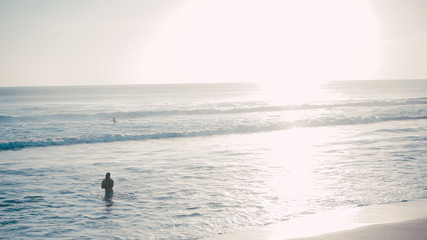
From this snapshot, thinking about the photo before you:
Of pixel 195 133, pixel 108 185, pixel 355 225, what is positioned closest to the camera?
pixel 355 225

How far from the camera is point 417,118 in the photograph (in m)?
36.2

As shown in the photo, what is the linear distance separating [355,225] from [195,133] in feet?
68.7

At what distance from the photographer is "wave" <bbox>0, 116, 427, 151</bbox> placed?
24.4 m

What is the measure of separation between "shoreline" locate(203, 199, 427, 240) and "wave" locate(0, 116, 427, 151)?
1929 centimetres

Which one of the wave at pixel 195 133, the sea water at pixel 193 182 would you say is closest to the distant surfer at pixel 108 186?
the sea water at pixel 193 182

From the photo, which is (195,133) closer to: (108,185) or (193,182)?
(193,182)

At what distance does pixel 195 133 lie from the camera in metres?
28.3

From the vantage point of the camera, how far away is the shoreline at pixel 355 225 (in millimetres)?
7268

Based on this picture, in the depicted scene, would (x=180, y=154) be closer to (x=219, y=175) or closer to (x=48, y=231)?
(x=219, y=175)

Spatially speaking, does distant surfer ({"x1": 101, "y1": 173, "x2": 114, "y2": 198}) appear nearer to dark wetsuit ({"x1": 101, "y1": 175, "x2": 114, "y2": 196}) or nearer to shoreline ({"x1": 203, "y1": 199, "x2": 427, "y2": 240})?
dark wetsuit ({"x1": 101, "y1": 175, "x2": 114, "y2": 196})

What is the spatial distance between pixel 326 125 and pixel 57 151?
24.4m

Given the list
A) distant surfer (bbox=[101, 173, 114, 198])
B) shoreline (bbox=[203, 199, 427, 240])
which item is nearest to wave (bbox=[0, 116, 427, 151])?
distant surfer (bbox=[101, 173, 114, 198])

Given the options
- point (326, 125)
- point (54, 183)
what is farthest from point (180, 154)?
point (326, 125)

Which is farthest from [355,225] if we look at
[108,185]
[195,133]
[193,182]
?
[195,133]
